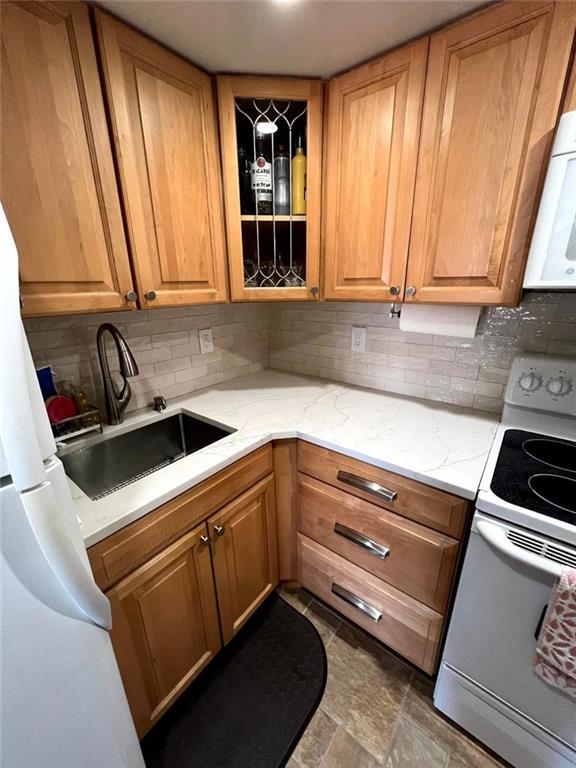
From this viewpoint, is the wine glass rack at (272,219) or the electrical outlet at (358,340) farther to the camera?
the electrical outlet at (358,340)

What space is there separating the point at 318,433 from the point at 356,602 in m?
0.72

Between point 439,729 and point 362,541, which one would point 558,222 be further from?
point 439,729

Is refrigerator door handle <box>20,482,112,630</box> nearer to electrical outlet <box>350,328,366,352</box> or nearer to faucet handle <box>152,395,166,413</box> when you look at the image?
faucet handle <box>152,395,166,413</box>

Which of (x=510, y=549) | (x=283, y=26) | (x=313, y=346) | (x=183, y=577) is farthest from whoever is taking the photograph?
(x=313, y=346)

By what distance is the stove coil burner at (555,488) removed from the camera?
0.87 metres

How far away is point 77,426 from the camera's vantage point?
45.9 inches

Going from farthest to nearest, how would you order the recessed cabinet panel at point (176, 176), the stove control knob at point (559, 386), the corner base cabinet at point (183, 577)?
the stove control knob at point (559, 386) < the recessed cabinet panel at point (176, 176) < the corner base cabinet at point (183, 577)

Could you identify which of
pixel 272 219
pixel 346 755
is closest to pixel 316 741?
pixel 346 755

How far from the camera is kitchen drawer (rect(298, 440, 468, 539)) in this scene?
0.96m

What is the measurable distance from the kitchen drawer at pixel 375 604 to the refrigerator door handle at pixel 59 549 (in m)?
0.95

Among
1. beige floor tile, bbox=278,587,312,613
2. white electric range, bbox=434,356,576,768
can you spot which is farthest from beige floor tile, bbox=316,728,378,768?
beige floor tile, bbox=278,587,312,613

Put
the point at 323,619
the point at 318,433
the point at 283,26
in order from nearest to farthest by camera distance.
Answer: the point at 283,26 < the point at 318,433 < the point at 323,619

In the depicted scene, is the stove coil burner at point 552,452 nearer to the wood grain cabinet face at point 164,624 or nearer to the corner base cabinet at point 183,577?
the corner base cabinet at point 183,577

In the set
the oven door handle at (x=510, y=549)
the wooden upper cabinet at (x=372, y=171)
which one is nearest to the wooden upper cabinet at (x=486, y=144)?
the wooden upper cabinet at (x=372, y=171)
